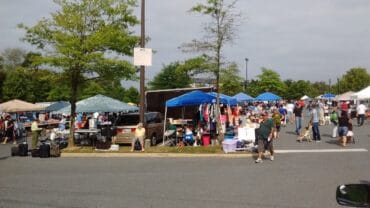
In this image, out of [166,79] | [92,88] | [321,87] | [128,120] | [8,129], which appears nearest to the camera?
[128,120]

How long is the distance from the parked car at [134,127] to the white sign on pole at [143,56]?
3263 mm

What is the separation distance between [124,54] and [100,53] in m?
1.48

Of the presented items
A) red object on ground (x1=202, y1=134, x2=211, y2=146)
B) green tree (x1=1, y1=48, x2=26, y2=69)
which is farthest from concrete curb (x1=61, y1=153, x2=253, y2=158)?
green tree (x1=1, y1=48, x2=26, y2=69)

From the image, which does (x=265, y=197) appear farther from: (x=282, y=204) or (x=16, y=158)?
(x=16, y=158)

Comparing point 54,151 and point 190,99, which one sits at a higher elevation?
point 190,99

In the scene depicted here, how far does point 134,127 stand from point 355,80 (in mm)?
88959

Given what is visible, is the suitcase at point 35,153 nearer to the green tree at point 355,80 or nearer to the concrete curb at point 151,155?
the concrete curb at point 151,155

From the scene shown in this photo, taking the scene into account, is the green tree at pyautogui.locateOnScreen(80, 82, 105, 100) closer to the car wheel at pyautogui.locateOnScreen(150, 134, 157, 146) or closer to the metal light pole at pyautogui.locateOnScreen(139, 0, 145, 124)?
the car wheel at pyautogui.locateOnScreen(150, 134, 157, 146)

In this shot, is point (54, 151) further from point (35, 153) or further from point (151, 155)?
point (151, 155)

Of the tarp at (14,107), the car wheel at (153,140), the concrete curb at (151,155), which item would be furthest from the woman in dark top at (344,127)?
the tarp at (14,107)

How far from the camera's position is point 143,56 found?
65.9 feet

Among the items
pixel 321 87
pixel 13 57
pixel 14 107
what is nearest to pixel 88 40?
pixel 14 107

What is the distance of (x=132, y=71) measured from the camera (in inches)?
882

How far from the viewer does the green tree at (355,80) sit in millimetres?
101500
